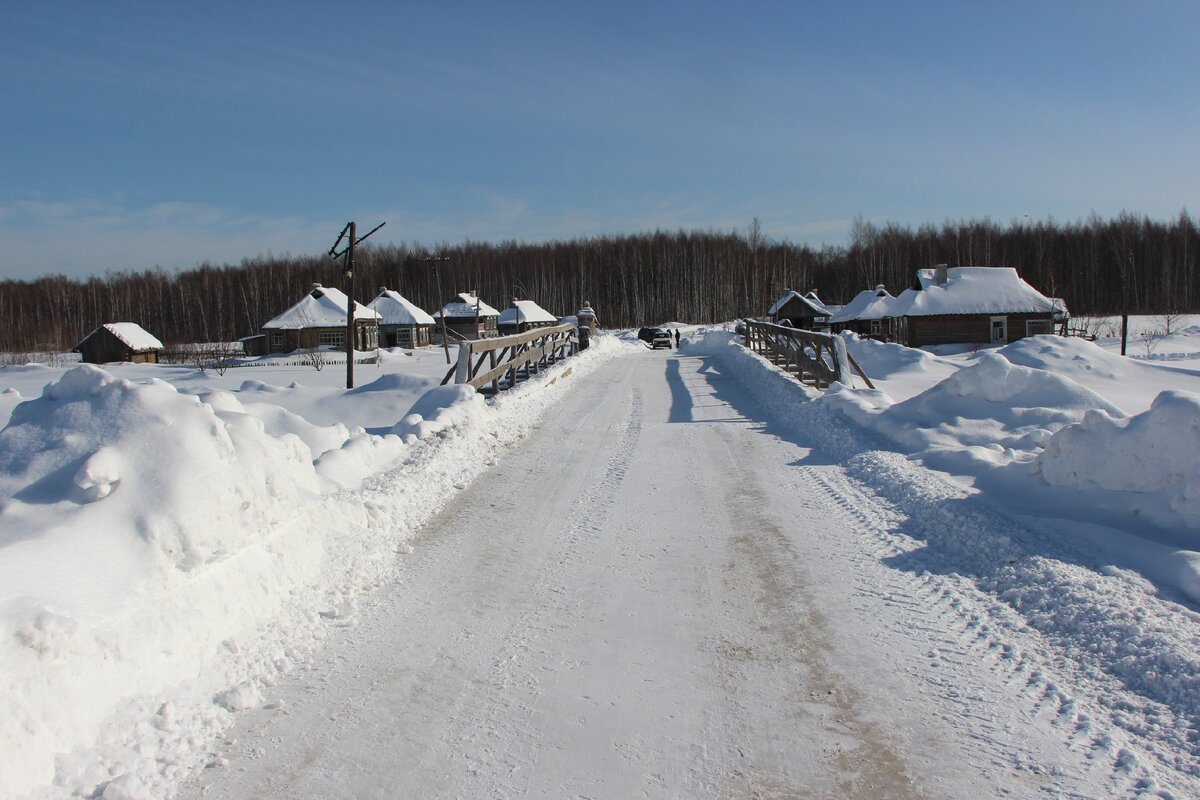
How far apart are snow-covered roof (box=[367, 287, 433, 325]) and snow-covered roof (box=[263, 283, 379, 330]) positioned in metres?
3.56

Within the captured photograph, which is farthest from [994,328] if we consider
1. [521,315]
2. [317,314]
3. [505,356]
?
[317,314]

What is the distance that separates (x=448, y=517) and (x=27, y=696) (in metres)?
4.29

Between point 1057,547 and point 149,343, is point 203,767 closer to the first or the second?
point 1057,547

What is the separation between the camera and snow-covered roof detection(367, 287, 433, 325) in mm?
69250

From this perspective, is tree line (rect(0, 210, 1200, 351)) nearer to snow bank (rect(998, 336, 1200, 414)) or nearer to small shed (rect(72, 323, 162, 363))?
small shed (rect(72, 323, 162, 363))

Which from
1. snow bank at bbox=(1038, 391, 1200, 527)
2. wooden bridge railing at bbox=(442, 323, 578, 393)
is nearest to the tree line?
wooden bridge railing at bbox=(442, 323, 578, 393)

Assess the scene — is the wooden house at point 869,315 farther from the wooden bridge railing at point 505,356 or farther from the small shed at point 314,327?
the wooden bridge railing at point 505,356

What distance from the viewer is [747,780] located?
328 centimetres

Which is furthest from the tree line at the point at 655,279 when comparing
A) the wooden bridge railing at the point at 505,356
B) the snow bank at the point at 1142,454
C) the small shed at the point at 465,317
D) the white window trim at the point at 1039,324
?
the snow bank at the point at 1142,454

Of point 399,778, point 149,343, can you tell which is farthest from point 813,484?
point 149,343

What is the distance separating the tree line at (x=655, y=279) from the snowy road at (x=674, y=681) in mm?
90410

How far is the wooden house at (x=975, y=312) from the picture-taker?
5181 cm

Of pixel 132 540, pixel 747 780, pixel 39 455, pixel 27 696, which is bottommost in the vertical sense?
pixel 747 780

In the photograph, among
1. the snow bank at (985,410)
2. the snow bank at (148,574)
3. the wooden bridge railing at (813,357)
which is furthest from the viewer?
the wooden bridge railing at (813,357)
